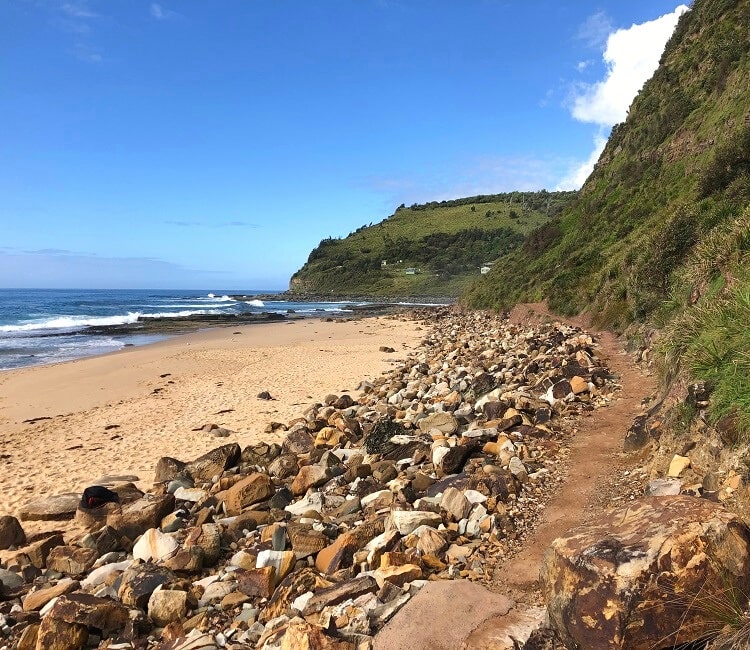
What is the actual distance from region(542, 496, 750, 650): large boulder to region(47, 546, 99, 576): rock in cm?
591

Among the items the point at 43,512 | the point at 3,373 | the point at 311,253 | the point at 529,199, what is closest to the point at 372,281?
the point at 311,253

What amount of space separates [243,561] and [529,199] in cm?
14723

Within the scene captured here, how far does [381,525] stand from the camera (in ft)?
18.0

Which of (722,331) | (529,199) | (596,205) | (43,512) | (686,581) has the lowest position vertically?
(43,512)

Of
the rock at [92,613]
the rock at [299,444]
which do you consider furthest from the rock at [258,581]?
the rock at [299,444]

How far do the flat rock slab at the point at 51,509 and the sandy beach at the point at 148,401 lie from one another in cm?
67

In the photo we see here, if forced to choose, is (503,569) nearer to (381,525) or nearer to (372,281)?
(381,525)

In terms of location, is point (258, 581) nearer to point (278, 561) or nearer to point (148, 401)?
point (278, 561)

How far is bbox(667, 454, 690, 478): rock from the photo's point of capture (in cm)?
456

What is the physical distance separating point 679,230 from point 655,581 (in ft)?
39.3

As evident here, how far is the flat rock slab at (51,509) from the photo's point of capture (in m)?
7.64

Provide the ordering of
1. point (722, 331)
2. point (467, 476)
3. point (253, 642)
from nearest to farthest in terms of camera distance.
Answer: point (253, 642)
point (722, 331)
point (467, 476)

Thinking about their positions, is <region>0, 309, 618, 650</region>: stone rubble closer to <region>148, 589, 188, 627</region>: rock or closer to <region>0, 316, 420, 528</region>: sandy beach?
<region>148, 589, 188, 627</region>: rock

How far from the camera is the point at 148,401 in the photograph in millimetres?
15250
